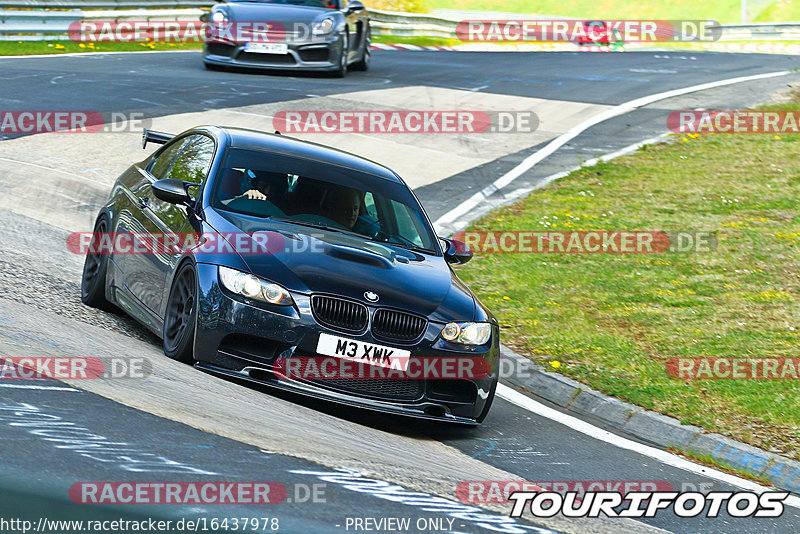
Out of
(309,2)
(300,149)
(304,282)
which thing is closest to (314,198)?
(300,149)

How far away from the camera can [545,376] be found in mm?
8570

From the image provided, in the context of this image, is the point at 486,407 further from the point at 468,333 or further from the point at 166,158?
the point at 166,158

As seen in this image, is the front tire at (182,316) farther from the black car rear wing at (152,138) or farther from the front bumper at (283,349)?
the black car rear wing at (152,138)

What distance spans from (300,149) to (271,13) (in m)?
12.9

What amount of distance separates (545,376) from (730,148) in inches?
437

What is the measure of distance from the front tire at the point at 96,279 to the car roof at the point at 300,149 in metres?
1.32

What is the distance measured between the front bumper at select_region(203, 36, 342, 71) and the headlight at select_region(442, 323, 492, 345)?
14.7 metres

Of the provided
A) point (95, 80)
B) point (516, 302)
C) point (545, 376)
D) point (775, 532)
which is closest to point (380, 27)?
point (95, 80)

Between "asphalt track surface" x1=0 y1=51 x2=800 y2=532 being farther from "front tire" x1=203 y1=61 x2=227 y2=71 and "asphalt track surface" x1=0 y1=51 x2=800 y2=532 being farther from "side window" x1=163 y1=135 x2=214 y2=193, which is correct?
"front tire" x1=203 y1=61 x2=227 y2=71

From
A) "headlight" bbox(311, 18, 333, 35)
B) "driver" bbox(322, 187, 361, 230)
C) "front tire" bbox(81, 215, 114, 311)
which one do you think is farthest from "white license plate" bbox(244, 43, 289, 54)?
"driver" bbox(322, 187, 361, 230)

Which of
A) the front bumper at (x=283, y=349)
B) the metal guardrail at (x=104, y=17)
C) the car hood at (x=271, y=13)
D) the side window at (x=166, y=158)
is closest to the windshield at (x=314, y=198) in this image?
the side window at (x=166, y=158)

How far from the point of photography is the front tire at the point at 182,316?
22.1 feet

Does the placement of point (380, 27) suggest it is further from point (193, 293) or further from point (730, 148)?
point (193, 293)

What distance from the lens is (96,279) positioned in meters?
8.38
